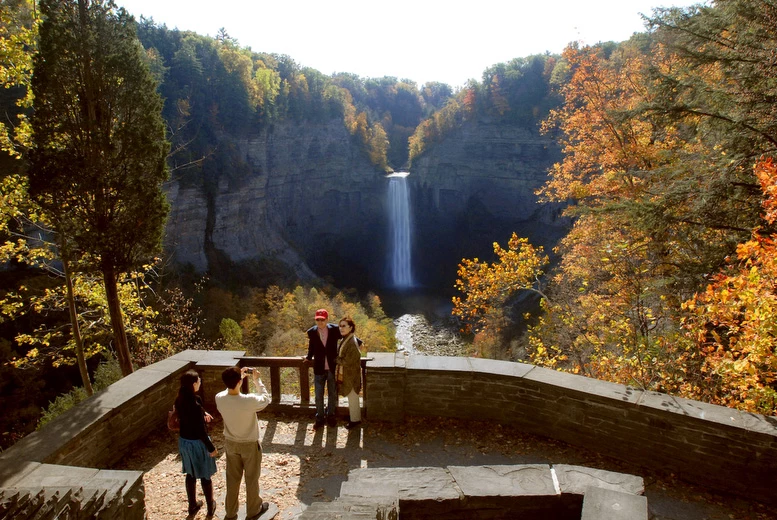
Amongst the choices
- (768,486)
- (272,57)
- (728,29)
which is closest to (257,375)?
(768,486)

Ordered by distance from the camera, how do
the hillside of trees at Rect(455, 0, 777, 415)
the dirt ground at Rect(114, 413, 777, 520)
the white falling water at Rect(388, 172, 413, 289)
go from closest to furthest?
the dirt ground at Rect(114, 413, 777, 520) < the hillside of trees at Rect(455, 0, 777, 415) < the white falling water at Rect(388, 172, 413, 289)

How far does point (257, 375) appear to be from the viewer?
458cm

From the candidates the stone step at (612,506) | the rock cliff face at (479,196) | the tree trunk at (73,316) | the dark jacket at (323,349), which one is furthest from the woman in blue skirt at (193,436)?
the rock cliff face at (479,196)

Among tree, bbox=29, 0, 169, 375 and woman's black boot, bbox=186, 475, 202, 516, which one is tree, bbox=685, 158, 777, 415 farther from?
tree, bbox=29, 0, 169, 375

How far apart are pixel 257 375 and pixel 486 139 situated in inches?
1894

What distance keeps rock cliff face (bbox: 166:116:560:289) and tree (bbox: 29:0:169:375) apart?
3132cm

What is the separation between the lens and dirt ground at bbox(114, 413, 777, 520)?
466 cm

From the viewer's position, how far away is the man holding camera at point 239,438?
418 cm

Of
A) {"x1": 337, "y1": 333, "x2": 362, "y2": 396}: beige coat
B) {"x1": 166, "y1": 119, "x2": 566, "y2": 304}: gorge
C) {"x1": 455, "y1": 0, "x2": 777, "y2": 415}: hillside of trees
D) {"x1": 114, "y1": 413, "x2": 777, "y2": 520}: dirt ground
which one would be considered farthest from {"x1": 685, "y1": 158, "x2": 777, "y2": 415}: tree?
{"x1": 166, "y1": 119, "x2": 566, "y2": 304}: gorge

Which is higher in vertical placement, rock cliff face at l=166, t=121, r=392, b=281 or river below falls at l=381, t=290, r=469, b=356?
rock cliff face at l=166, t=121, r=392, b=281

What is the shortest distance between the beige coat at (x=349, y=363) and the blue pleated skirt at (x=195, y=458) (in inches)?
75.5

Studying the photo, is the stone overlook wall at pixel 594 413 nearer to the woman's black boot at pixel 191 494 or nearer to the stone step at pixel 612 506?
the stone step at pixel 612 506

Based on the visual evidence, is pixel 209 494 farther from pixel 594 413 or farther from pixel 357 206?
pixel 357 206

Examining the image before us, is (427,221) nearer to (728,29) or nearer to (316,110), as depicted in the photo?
(316,110)
